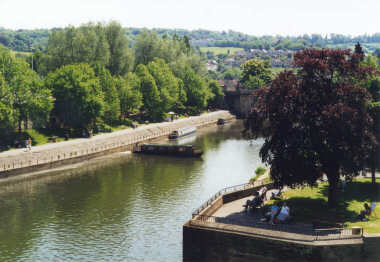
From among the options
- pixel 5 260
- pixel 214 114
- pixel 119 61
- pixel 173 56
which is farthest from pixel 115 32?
pixel 5 260

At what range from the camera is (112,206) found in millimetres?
57344

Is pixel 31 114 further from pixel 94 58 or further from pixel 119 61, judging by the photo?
pixel 119 61

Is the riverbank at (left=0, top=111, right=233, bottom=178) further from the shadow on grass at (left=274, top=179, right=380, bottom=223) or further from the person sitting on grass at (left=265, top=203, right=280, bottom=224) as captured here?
the person sitting on grass at (left=265, top=203, right=280, bottom=224)

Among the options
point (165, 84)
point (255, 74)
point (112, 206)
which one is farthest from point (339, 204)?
point (255, 74)

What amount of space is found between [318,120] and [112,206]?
88.0ft

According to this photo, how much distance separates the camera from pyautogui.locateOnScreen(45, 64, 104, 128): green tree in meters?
99.0

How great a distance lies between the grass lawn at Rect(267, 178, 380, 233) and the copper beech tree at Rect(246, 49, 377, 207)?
2.65 metres

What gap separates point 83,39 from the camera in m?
120

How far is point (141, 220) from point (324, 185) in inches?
760

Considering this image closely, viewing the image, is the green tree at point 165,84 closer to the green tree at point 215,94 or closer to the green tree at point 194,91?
the green tree at point 194,91

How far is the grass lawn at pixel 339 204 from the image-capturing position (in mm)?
40562

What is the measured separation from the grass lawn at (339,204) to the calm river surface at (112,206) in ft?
36.0

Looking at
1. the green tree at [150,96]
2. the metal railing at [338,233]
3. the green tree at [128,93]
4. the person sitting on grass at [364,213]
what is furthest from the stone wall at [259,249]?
the green tree at [150,96]

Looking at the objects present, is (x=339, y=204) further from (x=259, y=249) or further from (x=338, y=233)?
(x=259, y=249)
